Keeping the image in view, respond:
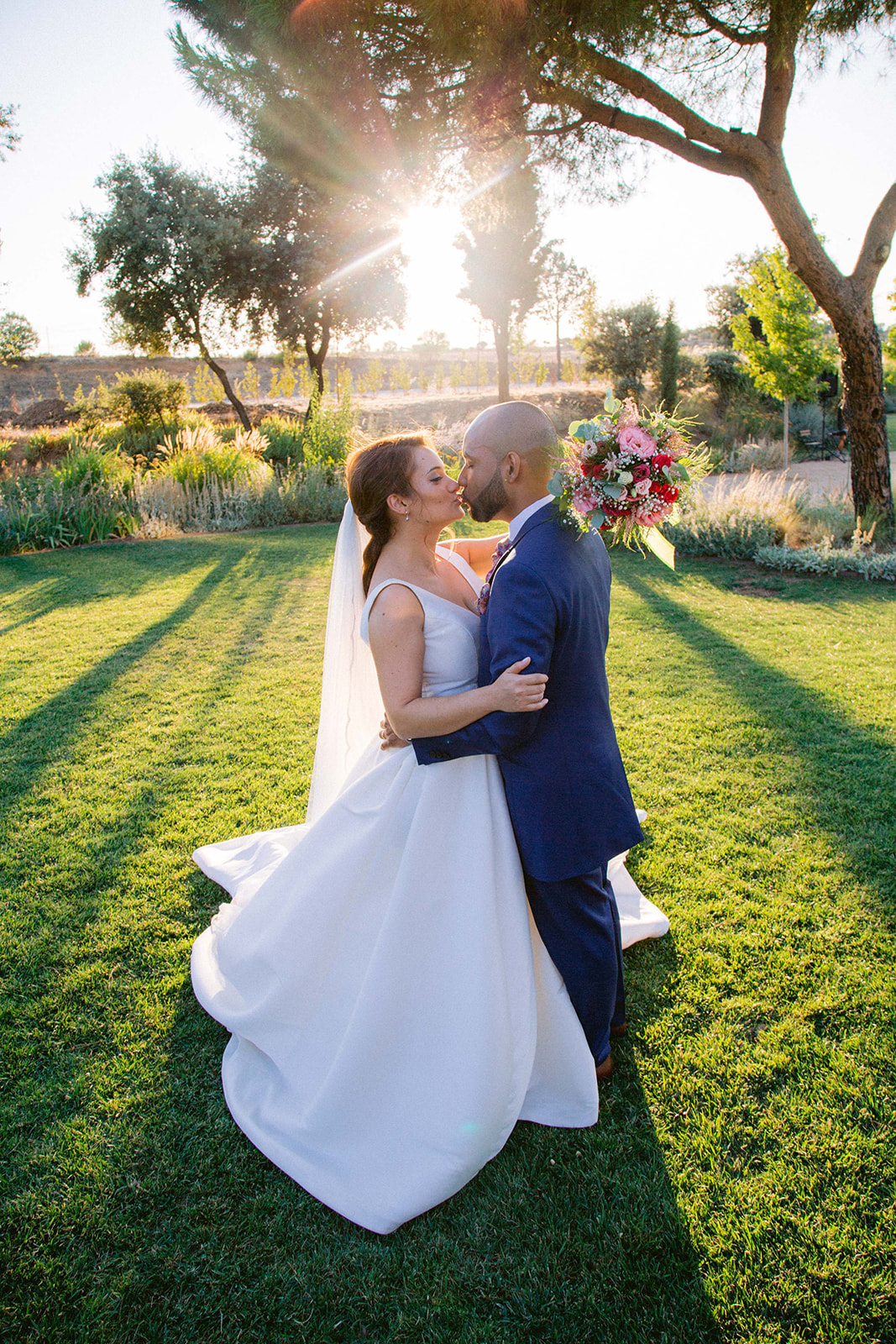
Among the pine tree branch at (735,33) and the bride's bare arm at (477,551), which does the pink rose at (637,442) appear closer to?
the bride's bare arm at (477,551)

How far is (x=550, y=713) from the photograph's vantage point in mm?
2398

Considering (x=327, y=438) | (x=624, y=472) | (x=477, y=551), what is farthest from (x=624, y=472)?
(x=327, y=438)

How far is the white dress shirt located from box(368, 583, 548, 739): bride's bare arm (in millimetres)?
393

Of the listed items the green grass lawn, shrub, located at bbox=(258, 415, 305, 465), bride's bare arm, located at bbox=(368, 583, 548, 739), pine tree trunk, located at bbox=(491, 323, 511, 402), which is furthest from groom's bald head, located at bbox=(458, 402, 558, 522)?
pine tree trunk, located at bbox=(491, 323, 511, 402)

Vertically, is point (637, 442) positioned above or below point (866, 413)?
below

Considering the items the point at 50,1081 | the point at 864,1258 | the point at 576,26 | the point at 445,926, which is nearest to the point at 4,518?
the point at 576,26

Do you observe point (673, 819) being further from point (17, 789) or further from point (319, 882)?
point (17, 789)

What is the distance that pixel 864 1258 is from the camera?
2152mm

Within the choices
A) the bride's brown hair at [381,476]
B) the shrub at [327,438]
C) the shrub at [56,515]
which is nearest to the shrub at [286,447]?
the shrub at [327,438]

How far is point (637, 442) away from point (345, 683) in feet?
5.26

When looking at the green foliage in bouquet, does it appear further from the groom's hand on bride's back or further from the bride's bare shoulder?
the groom's hand on bride's back

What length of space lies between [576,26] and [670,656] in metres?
6.71

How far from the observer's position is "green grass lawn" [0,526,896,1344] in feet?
6.86

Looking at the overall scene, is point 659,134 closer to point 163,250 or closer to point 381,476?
point 381,476
